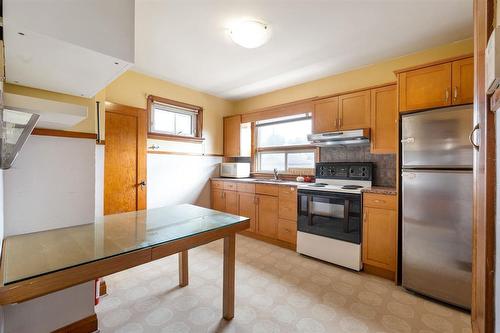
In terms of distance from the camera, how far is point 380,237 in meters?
2.44

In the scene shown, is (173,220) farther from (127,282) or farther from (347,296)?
(347,296)

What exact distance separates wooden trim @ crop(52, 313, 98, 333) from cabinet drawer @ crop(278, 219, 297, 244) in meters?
2.29

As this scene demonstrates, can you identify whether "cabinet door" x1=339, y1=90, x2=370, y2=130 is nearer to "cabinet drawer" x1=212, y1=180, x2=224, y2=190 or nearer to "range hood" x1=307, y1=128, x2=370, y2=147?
"range hood" x1=307, y1=128, x2=370, y2=147

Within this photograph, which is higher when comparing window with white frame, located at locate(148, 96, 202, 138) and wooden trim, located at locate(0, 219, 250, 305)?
window with white frame, located at locate(148, 96, 202, 138)

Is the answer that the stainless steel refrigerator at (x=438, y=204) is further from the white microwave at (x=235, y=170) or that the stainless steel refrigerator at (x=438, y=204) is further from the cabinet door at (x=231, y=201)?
the white microwave at (x=235, y=170)

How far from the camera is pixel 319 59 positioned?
9.57 ft

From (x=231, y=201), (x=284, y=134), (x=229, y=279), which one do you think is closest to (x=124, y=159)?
(x=231, y=201)

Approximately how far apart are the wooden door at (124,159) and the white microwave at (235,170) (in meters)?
1.55

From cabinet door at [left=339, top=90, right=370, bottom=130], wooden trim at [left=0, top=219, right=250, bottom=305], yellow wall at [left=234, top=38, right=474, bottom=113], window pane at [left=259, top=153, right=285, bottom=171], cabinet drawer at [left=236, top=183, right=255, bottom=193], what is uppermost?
yellow wall at [left=234, top=38, right=474, bottom=113]

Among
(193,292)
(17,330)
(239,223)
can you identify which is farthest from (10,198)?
(193,292)

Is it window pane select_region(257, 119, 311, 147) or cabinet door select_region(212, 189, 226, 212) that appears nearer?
window pane select_region(257, 119, 311, 147)

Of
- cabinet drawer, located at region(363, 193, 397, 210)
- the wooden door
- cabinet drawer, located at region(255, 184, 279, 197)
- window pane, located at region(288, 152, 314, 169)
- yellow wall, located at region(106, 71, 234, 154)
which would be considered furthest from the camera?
window pane, located at region(288, 152, 314, 169)

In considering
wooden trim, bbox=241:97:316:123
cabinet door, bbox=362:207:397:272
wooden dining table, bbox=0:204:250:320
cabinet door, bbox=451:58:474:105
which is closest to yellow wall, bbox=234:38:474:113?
wooden trim, bbox=241:97:316:123

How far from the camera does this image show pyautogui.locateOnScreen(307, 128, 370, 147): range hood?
2.80 m
